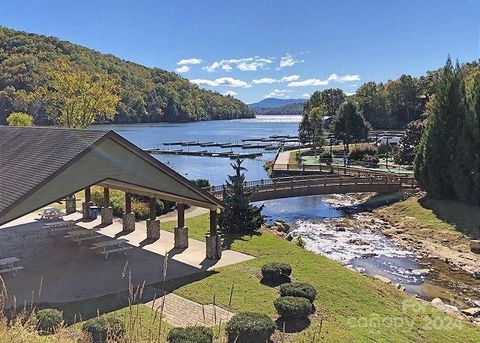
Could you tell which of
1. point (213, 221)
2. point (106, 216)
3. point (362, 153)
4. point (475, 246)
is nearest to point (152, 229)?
point (106, 216)

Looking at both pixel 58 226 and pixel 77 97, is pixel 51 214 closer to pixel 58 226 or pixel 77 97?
pixel 58 226

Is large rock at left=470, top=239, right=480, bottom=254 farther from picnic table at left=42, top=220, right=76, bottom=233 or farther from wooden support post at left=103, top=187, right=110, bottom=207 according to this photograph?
picnic table at left=42, top=220, right=76, bottom=233

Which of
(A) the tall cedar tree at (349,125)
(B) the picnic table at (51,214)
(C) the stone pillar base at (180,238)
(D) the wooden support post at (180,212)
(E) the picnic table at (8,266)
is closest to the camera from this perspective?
(E) the picnic table at (8,266)

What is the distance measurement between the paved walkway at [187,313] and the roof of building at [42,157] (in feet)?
14.8

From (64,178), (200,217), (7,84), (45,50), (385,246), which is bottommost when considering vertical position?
(385,246)

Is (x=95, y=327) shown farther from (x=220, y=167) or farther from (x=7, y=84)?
(x=7, y=84)

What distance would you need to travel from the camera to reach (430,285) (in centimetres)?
1945

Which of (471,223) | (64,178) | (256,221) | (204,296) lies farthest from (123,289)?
(471,223)

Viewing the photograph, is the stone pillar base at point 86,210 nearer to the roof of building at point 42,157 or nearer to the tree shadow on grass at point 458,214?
the roof of building at point 42,157

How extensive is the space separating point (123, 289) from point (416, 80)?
105 m

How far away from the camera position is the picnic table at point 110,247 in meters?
17.4

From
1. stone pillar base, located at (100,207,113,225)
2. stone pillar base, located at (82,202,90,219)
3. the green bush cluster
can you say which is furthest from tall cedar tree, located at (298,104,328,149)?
stone pillar base, located at (100,207,113,225)

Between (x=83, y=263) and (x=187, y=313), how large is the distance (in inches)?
242

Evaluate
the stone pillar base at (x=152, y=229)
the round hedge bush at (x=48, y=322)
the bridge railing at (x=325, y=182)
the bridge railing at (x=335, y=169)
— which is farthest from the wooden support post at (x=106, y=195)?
the bridge railing at (x=335, y=169)
